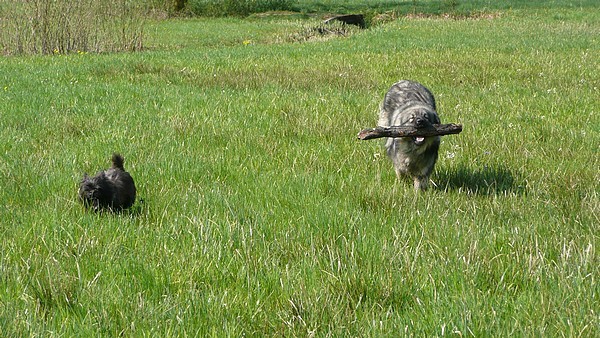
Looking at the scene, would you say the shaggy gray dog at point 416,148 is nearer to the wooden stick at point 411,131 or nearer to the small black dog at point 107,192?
the wooden stick at point 411,131

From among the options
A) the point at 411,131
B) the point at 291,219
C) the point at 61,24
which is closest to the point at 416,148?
the point at 411,131

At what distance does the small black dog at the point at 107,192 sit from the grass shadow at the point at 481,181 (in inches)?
101

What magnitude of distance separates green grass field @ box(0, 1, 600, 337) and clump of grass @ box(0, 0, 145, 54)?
7.01 metres

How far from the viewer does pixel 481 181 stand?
5.63m

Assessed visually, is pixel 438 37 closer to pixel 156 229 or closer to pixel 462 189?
pixel 462 189

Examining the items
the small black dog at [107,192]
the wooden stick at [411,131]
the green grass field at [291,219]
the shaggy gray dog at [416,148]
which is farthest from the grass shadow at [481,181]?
the small black dog at [107,192]

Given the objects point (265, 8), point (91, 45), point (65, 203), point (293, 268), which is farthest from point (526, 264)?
point (265, 8)

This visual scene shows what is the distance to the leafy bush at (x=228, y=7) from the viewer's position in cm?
3778

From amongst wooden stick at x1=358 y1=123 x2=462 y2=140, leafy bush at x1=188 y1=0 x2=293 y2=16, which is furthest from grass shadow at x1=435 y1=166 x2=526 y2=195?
leafy bush at x1=188 y1=0 x2=293 y2=16

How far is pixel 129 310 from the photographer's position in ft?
9.78

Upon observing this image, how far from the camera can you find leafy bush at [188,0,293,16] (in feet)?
124

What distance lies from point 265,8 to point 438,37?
21.5 metres

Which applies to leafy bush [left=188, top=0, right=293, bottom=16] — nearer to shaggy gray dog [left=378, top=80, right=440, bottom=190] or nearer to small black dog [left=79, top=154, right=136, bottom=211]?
shaggy gray dog [left=378, top=80, right=440, bottom=190]

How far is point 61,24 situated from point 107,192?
47.1ft
